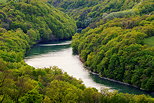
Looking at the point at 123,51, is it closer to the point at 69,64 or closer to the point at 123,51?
the point at 123,51

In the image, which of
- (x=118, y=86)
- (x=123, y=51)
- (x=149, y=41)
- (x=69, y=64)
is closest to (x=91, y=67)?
(x=69, y=64)

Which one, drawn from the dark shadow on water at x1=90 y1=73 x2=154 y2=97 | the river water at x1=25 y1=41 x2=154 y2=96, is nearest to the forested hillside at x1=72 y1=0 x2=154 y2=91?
the dark shadow on water at x1=90 y1=73 x2=154 y2=97

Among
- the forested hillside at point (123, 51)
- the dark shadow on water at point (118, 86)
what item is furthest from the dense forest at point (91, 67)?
the dark shadow on water at point (118, 86)

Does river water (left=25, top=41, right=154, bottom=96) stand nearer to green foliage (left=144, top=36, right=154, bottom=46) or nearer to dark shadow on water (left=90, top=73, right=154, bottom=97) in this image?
dark shadow on water (left=90, top=73, right=154, bottom=97)

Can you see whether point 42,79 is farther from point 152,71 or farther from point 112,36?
point 112,36

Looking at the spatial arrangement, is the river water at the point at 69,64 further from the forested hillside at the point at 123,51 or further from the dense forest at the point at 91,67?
the dense forest at the point at 91,67

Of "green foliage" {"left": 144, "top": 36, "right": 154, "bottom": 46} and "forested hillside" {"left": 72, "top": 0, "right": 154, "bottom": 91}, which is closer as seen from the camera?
"forested hillside" {"left": 72, "top": 0, "right": 154, "bottom": 91}

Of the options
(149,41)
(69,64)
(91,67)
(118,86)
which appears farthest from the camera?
(69,64)
